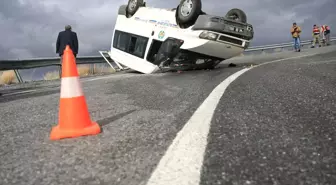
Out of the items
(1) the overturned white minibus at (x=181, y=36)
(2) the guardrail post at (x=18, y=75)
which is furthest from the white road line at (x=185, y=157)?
(2) the guardrail post at (x=18, y=75)

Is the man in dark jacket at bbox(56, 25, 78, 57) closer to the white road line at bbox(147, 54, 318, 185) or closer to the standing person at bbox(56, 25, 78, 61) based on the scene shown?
the standing person at bbox(56, 25, 78, 61)

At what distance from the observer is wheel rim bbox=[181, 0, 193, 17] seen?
8805 mm

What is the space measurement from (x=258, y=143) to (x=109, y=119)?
5.28ft

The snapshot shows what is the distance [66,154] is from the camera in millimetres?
2129

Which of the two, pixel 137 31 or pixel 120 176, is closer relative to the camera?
pixel 120 176

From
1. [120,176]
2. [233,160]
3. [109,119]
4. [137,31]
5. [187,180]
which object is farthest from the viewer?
[137,31]

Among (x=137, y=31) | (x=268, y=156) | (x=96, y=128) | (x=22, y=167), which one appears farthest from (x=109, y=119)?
(x=137, y=31)

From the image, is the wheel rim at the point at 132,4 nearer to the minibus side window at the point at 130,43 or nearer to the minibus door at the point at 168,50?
the minibus side window at the point at 130,43

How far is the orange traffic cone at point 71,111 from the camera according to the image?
103 inches

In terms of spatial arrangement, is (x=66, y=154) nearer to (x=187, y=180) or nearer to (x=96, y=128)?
(x=96, y=128)

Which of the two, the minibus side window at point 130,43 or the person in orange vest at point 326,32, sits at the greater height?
the person in orange vest at point 326,32

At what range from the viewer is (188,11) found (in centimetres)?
880

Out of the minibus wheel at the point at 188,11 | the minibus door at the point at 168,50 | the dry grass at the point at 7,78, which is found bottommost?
the dry grass at the point at 7,78

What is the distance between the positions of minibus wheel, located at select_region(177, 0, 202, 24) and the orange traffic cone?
238 inches
